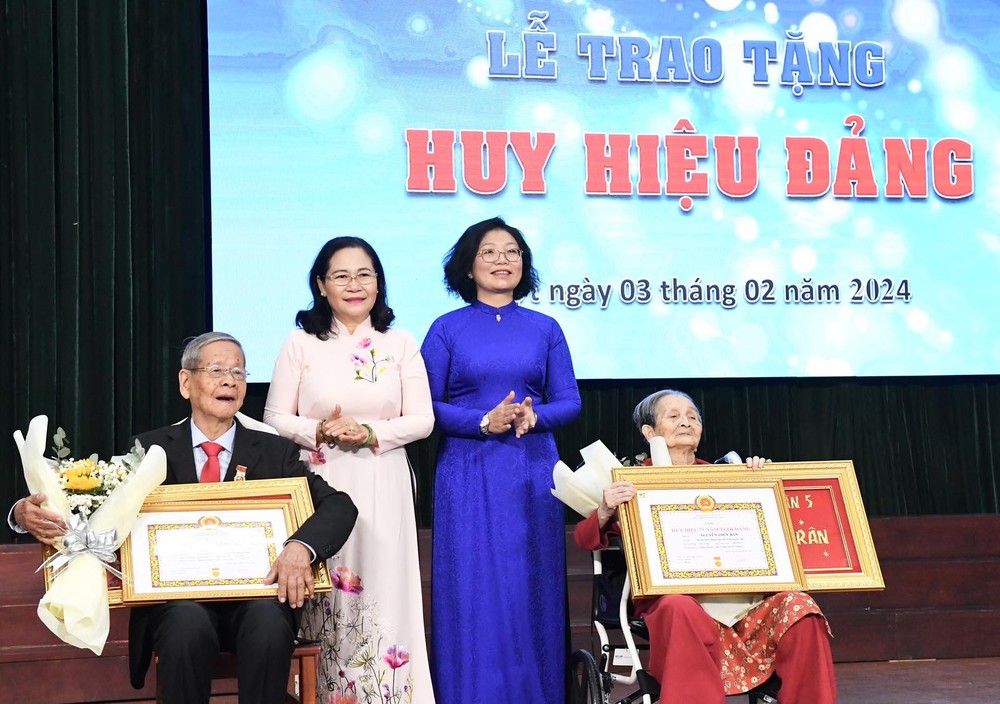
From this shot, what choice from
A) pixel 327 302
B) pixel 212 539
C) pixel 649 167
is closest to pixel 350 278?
pixel 327 302

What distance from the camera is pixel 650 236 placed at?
4664 millimetres

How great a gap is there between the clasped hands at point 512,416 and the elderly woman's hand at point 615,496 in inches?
12.7

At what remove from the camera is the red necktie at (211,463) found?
9.11 ft

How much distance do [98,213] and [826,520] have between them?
293cm

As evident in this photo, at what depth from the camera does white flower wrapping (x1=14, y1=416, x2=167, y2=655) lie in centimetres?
241

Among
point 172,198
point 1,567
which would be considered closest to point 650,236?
point 172,198

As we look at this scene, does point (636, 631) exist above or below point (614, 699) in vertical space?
above

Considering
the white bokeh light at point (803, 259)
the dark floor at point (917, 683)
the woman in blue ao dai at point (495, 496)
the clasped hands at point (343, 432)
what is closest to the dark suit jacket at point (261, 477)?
the clasped hands at point (343, 432)

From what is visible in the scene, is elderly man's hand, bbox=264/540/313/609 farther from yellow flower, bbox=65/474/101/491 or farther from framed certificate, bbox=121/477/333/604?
yellow flower, bbox=65/474/101/491

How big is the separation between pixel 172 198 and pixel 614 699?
247 cm

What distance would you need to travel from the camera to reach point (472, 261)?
10.9 ft

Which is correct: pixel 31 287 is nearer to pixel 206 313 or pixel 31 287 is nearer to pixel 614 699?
pixel 206 313

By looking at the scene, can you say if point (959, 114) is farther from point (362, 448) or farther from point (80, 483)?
point (80, 483)

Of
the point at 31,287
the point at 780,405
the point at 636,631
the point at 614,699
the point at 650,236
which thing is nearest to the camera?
the point at 636,631
